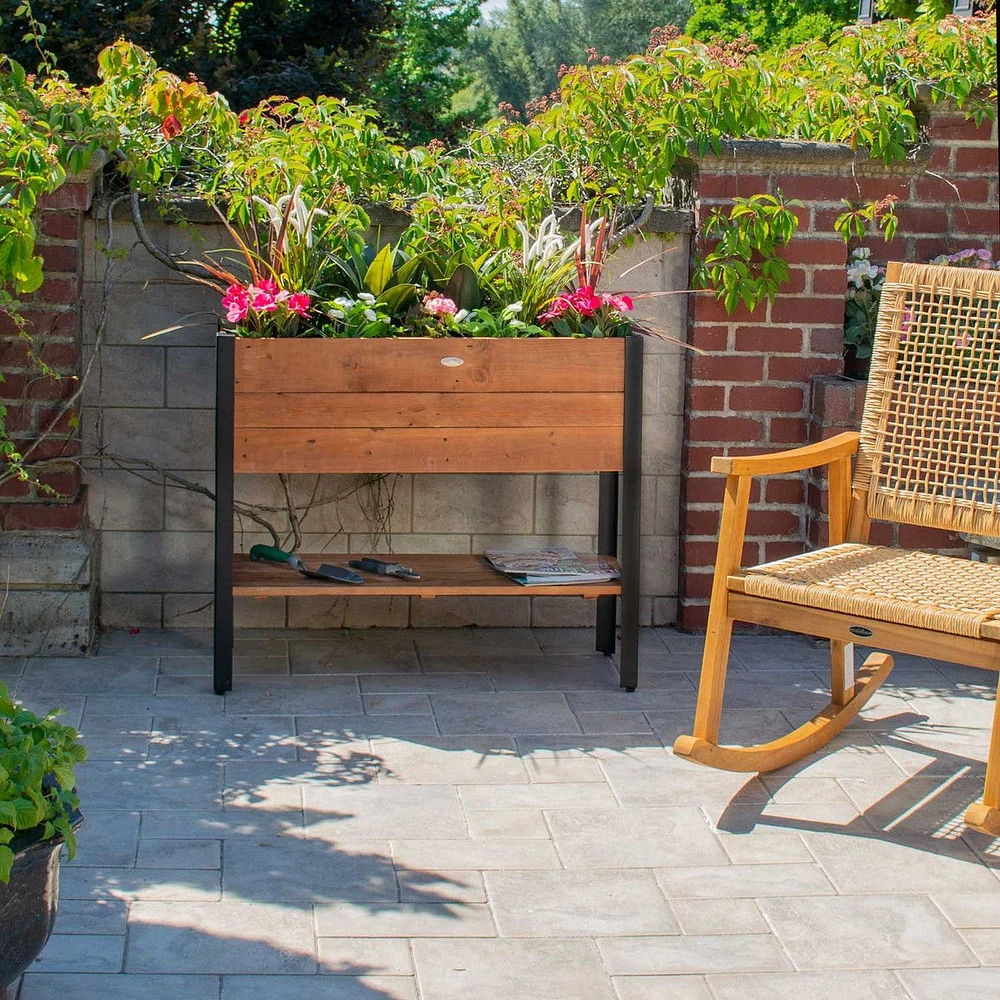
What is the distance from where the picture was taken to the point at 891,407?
3.66 meters

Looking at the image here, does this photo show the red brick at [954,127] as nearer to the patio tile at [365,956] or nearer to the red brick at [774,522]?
the red brick at [774,522]

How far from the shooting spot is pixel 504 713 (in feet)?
12.2

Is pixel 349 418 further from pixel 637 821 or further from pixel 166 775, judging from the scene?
pixel 637 821

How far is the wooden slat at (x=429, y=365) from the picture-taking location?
12.0ft

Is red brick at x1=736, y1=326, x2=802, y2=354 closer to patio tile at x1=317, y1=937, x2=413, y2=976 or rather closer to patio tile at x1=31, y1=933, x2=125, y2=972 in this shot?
patio tile at x1=317, y1=937, x2=413, y2=976

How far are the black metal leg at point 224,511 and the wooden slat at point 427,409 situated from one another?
4 cm

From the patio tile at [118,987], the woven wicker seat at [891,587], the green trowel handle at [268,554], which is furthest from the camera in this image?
the green trowel handle at [268,554]

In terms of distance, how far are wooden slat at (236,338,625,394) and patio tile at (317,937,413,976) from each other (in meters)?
1.57

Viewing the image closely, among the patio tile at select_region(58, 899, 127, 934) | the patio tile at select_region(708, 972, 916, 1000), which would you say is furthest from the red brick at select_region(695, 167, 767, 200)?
the patio tile at select_region(58, 899, 127, 934)

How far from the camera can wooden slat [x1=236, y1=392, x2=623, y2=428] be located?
3664 millimetres

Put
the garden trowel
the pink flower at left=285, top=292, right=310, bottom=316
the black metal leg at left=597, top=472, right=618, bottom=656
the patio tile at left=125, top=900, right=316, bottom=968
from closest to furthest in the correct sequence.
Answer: the patio tile at left=125, top=900, right=316, bottom=968, the pink flower at left=285, top=292, right=310, bottom=316, the garden trowel, the black metal leg at left=597, top=472, right=618, bottom=656

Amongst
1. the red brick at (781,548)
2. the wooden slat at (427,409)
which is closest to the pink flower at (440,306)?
the wooden slat at (427,409)

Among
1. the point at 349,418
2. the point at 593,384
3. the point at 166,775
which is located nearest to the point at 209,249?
the point at 349,418

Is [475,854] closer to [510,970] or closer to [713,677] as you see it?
[510,970]
